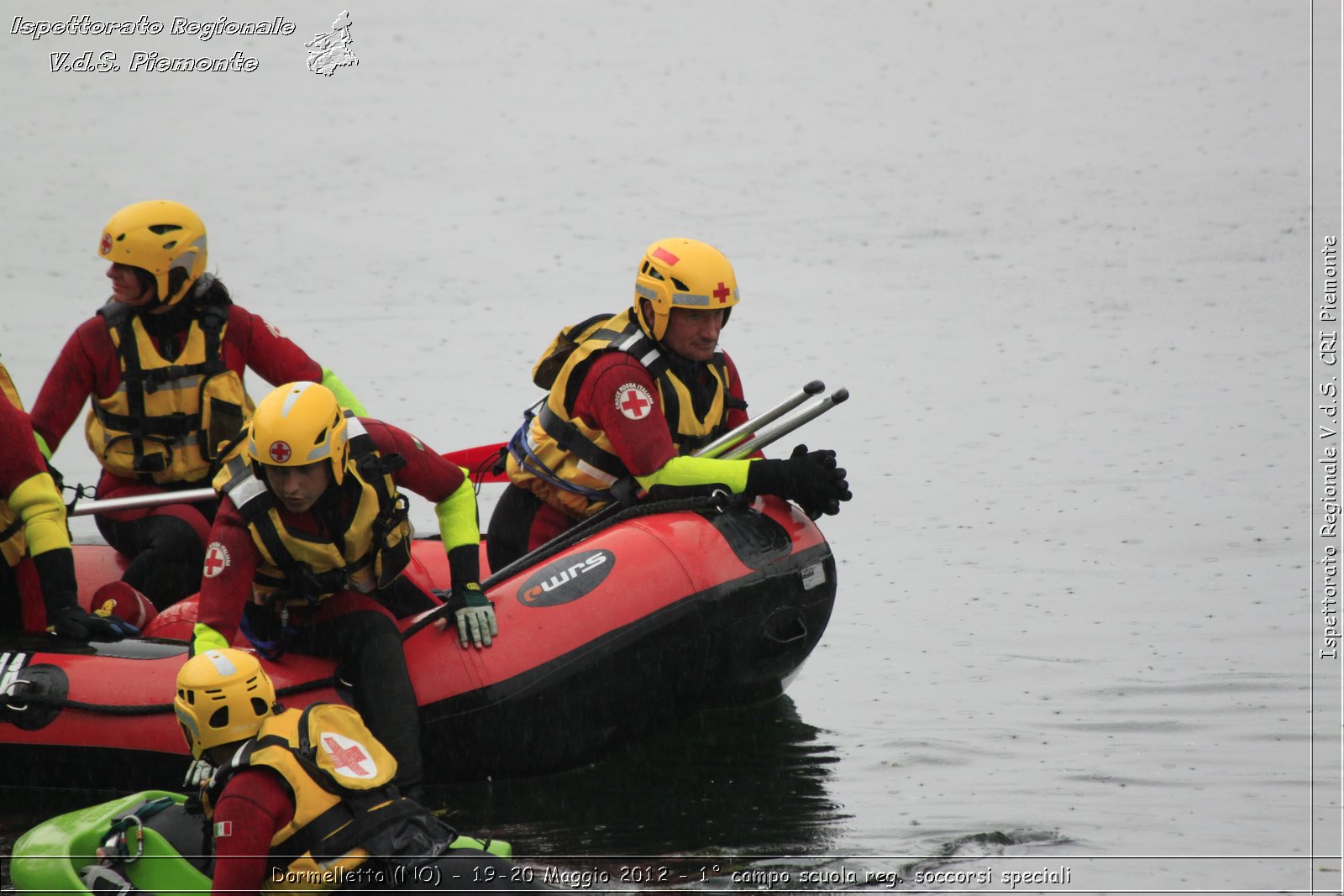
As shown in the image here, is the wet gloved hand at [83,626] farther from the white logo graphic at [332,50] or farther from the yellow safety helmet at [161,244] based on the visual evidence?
the white logo graphic at [332,50]

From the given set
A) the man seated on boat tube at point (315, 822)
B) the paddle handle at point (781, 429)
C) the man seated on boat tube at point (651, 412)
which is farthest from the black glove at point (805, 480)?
the man seated on boat tube at point (315, 822)

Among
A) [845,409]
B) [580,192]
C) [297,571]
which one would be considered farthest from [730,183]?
[297,571]

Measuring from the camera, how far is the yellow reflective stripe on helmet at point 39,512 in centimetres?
559

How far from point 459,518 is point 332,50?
Result: 15.7 meters

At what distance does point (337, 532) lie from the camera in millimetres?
5031

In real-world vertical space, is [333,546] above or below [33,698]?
above

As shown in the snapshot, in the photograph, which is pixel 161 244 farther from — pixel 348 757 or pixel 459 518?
pixel 348 757

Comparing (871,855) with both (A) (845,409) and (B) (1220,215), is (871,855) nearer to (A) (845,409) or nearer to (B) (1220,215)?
(A) (845,409)

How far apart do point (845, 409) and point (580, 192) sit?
18.9 feet

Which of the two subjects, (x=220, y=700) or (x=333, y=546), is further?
(x=333, y=546)

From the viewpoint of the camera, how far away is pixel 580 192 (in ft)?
50.8

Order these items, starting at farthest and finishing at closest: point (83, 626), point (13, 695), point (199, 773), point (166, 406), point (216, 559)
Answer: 1. point (166, 406)
2. point (83, 626)
3. point (13, 695)
4. point (216, 559)
5. point (199, 773)

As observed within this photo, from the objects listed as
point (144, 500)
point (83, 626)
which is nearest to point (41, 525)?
point (83, 626)

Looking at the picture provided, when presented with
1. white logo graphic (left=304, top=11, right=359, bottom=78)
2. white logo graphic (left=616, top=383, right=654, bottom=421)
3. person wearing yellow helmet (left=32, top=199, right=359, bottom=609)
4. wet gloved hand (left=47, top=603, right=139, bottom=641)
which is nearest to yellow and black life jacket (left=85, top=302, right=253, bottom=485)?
person wearing yellow helmet (left=32, top=199, right=359, bottom=609)
